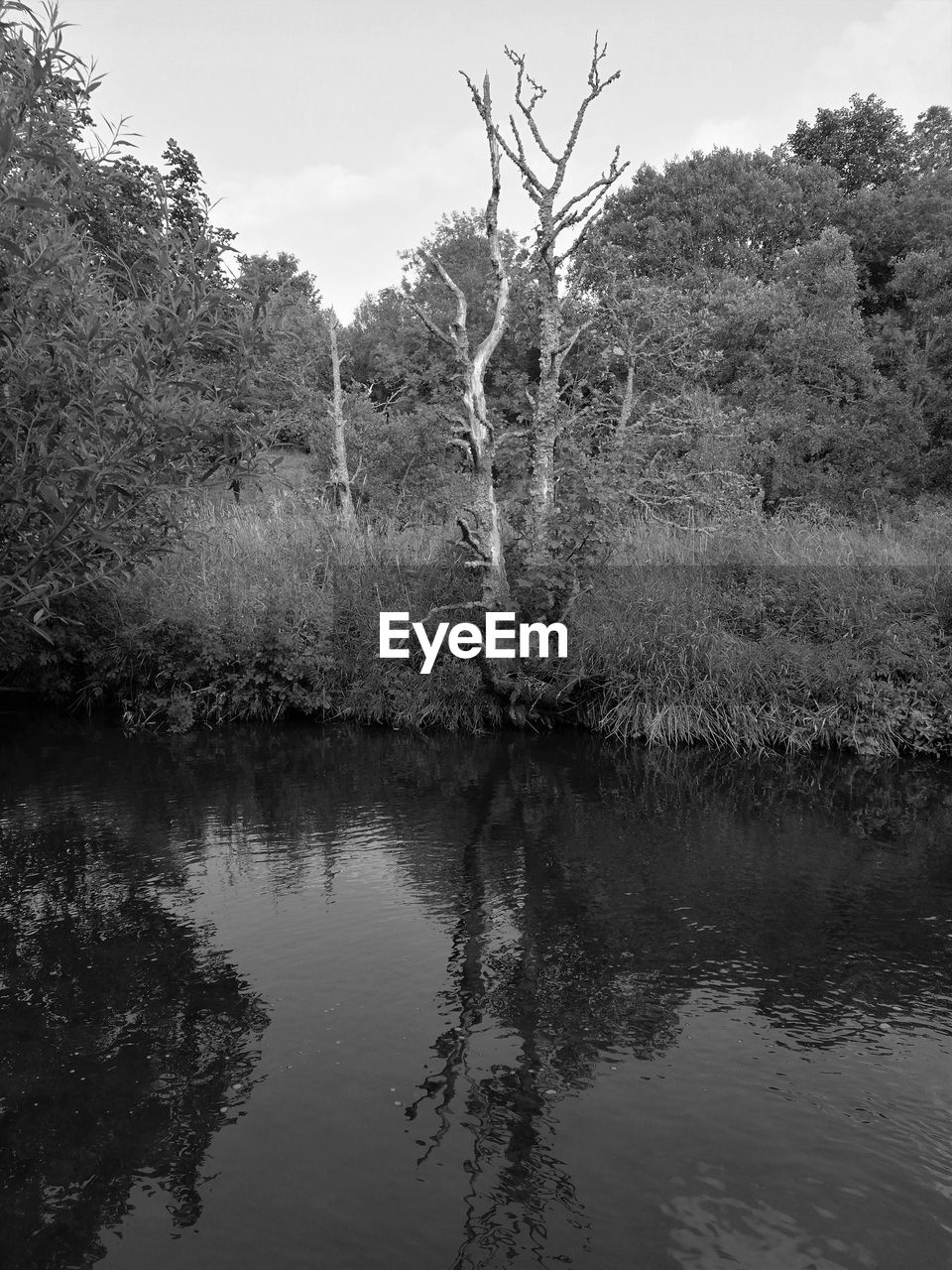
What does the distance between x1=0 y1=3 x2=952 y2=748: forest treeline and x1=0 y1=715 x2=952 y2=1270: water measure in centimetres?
272

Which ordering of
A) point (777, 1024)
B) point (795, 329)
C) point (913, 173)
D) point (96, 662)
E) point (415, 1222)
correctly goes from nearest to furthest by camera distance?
point (415, 1222) < point (777, 1024) < point (96, 662) < point (795, 329) < point (913, 173)

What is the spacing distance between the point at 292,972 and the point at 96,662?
1154 cm

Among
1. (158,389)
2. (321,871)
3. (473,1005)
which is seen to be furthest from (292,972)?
(158,389)

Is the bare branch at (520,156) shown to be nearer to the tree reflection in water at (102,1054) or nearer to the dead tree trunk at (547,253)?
the dead tree trunk at (547,253)

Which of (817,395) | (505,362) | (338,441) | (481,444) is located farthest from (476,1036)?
(505,362)

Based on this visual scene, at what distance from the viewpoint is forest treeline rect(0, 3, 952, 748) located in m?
6.39

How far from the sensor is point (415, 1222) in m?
4.30

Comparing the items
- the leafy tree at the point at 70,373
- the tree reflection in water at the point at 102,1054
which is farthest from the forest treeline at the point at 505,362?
the tree reflection in water at the point at 102,1054

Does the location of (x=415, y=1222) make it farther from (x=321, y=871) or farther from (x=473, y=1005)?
(x=321, y=871)

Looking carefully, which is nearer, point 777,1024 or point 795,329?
point 777,1024

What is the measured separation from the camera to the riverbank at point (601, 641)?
1341 centimetres

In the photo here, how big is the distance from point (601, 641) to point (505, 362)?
26.5 meters

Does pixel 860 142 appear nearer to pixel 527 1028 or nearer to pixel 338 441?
pixel 338 441

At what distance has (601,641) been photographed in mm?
14117
